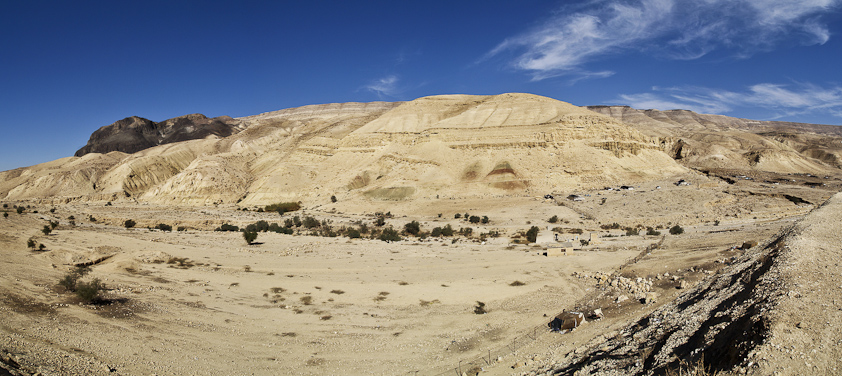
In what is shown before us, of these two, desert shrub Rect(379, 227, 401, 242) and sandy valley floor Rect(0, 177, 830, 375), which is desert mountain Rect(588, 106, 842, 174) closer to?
desert shrub Rect(379, 227, 401, 242)

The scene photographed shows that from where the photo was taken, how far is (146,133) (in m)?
120

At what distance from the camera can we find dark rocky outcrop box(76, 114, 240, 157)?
114m

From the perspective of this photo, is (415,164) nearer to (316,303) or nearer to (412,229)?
(412,229)

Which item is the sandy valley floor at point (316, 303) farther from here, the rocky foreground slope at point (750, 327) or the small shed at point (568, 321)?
the rocky foreground slope at point (750, 327)

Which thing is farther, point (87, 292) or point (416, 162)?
point (416, 162)

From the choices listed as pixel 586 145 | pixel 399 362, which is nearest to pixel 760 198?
pixel 586 145

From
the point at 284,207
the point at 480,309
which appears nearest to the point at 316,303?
the point at 480,309

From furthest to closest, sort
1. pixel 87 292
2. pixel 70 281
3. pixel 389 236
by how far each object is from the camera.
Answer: pixel 389 236
pixel 70 281
pixel 87 292

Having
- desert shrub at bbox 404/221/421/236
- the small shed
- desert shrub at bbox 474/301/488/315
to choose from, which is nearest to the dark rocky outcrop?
desert shrub at bbox 404/221/421/236

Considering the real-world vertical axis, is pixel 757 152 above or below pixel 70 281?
above

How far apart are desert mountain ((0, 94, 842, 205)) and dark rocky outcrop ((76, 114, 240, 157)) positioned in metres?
35.7

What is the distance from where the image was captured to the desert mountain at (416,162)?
169ft

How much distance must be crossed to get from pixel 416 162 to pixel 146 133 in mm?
102841

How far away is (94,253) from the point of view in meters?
17.5
